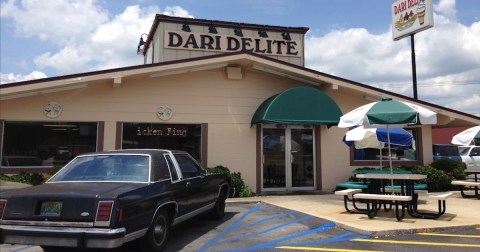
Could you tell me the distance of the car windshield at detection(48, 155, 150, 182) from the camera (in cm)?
623

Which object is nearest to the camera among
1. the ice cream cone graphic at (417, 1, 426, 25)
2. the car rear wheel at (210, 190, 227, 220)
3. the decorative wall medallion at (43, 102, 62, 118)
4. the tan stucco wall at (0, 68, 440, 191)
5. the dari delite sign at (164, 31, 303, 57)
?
the car rear wheel at (210, 190, 227, 220)

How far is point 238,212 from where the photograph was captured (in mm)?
10180

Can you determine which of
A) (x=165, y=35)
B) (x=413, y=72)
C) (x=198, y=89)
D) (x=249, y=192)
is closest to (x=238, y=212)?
(x=249, y=192)

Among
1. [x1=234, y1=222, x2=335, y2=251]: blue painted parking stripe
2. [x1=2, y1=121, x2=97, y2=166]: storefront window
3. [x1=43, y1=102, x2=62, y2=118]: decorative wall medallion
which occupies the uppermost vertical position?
[x1=43, y1=102, x2=62, y2=118]: decorative wall medallion

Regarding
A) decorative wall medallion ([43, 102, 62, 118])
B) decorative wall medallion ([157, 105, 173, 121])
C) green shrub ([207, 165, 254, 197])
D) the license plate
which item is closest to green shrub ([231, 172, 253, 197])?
green shrub ([207, 165, 254, 197])

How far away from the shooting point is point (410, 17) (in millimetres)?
22500

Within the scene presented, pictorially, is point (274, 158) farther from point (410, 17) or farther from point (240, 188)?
point (410, 17)

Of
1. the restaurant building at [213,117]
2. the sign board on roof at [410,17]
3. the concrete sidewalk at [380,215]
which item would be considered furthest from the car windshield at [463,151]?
the concrete sidewalk at [380,215]

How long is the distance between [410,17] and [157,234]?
21007mm

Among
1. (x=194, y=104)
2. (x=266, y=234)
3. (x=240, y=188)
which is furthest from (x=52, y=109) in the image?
(x=266, y=234)

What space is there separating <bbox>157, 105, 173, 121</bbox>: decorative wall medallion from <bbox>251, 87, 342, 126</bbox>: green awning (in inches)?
114

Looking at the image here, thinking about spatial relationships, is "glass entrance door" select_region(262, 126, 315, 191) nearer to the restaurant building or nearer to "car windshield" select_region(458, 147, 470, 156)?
the restaurant building

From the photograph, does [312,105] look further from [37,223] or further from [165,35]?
[37,223]

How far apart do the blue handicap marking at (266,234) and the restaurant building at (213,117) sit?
445cm
